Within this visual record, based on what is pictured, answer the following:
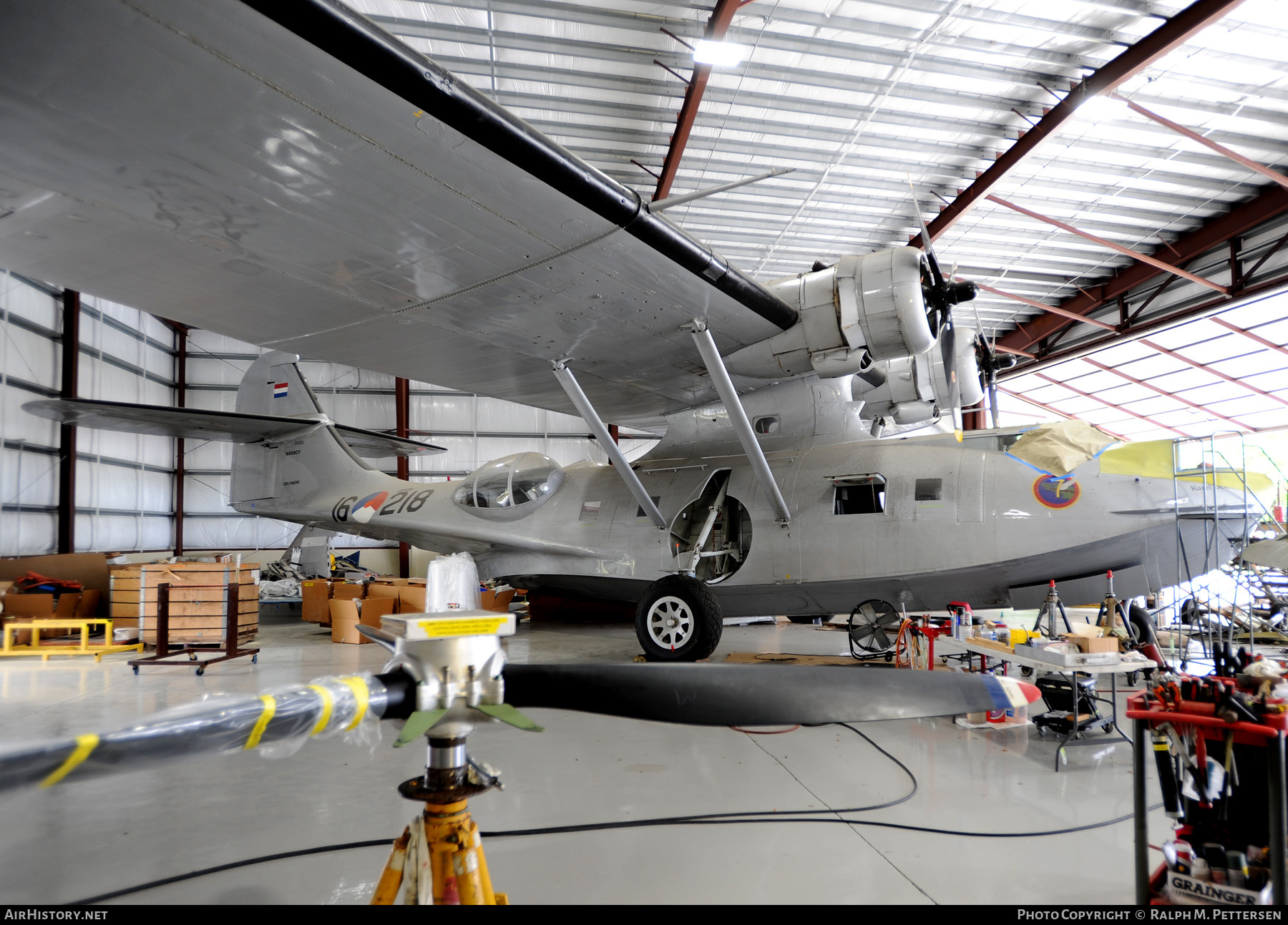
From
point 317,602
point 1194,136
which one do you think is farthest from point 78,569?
point 1194,136

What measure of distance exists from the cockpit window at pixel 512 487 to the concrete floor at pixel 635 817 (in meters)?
3.84

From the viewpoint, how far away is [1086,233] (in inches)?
567

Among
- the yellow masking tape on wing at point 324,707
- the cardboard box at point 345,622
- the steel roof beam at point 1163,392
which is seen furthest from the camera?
the steel roof beam at point 1163,392

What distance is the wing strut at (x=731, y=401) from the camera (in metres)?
6.88

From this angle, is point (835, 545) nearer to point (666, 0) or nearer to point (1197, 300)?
point (666, 0)

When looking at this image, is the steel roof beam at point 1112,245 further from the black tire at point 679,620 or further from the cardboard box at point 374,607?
the cardboard box at point 374,607

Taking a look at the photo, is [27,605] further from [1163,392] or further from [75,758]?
[1163,392]

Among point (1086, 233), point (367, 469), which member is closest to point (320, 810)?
Result: point (367, 469)

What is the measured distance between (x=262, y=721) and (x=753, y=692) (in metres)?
1.20

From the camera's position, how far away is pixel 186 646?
907cm

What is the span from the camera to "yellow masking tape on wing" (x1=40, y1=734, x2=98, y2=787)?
124 cm

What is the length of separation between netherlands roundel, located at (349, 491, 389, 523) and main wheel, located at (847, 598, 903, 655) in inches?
280

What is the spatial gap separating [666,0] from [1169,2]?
6.48m

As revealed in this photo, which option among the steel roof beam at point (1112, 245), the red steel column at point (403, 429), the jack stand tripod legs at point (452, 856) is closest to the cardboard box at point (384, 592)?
the jack stand tripod legs at point (452, 856)
